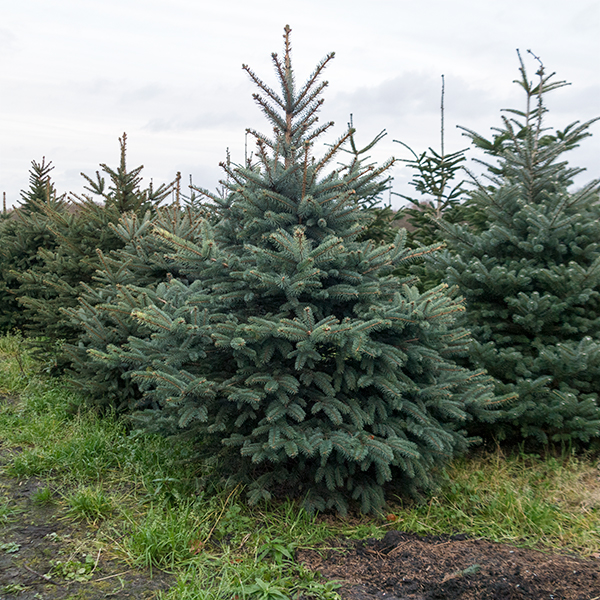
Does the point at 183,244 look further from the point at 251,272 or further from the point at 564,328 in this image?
the point at 564,328

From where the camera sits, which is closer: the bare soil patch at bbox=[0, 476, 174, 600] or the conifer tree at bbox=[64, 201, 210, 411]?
the bare soil patch at bbox=[0, 476, 174, 600]

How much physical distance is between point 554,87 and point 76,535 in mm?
6246

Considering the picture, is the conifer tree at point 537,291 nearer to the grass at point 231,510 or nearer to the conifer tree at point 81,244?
the grass at point 231,510

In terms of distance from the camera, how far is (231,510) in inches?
133

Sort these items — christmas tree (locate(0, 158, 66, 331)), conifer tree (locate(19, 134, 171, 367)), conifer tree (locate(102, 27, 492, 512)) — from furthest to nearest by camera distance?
christmas tree (locate(0, 158, 66, 331)) → conifer tree (locate(19, 134, 171, 367)) → conifer tree (locate(102, 27, 492, 512))

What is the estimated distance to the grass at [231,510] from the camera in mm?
3000

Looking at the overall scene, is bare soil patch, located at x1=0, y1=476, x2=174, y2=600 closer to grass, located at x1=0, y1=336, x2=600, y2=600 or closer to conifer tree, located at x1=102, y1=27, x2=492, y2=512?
grass, located at x1=0, y1=336, x2=600, y2=600

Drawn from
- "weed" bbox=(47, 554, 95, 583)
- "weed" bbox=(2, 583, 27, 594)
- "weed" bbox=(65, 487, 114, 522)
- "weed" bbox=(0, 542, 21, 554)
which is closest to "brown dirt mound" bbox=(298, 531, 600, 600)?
"weed" bbox=(47, 554, 95, 583)

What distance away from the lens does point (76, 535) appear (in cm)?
340

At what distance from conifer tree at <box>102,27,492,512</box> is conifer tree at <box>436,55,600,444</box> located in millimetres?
806

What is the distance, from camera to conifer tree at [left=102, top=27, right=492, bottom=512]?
325 cm

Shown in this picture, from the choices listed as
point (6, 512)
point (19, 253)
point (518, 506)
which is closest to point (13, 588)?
point (6, 512)

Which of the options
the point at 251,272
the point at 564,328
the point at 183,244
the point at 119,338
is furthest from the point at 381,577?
the point at 119,338

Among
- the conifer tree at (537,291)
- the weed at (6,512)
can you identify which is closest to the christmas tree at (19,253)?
the weed at (6,512)
